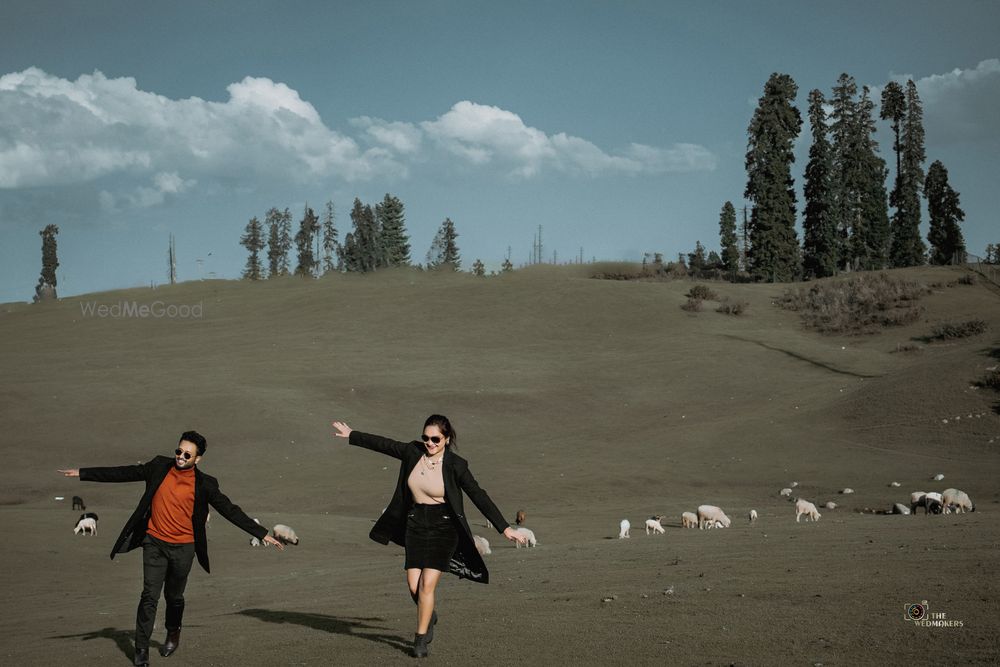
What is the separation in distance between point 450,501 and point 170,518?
287 centimetres

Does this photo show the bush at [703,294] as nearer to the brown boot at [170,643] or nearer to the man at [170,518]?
the man at [170,518]

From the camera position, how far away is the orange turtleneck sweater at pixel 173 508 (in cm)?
997

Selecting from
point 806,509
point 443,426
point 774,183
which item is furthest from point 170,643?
point 774,183

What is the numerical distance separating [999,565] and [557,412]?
31727mm

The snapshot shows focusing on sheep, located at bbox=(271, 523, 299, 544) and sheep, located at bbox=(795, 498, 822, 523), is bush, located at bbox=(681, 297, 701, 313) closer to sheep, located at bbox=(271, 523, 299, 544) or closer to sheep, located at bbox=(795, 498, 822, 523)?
sheep, located at bbox=(795, 498, 822, 523)

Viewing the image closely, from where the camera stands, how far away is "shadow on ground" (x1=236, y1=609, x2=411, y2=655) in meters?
10.3

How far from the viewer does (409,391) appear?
4622cm

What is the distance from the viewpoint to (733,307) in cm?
6625

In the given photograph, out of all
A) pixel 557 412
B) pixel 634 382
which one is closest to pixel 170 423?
pixel 557 412

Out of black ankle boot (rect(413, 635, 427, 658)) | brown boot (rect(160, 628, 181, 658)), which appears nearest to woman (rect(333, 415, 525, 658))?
black ankle boot (rect(413, 635, 427, 658))

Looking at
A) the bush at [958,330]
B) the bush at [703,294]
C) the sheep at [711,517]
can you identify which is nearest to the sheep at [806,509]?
the sheep at [711,517]

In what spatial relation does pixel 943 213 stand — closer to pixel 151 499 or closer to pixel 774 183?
pixel 774 183

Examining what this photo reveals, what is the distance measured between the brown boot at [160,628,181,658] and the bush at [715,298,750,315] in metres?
59.0

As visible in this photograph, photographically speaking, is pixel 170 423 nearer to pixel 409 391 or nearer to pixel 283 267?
pixel 409 391
